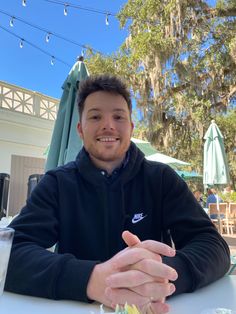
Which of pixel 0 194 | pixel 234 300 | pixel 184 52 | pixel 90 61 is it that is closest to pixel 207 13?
pixel 184 52

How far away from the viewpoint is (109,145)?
1483mm

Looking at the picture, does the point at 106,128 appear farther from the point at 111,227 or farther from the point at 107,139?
the point at 111,227

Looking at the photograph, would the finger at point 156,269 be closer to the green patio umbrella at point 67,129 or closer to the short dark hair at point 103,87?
the short dark hair at point 103,87

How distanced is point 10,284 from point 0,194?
348 cm

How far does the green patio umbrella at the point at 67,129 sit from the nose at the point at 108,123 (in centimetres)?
126

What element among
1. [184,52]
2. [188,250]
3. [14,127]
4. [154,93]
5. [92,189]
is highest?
[184,52]

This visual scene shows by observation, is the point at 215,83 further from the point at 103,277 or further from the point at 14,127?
the point at 103,277

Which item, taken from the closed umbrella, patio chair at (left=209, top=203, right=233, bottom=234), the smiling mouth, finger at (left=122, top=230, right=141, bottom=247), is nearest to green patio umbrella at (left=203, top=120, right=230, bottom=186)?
the closed umbrella

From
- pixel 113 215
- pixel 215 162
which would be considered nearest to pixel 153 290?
pixel 113 215

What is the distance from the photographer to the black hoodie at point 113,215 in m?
1.12

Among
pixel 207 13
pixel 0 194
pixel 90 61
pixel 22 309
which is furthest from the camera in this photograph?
pixel 90 61

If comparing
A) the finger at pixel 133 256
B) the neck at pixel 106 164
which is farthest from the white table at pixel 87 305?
the neck at pixel 106 164

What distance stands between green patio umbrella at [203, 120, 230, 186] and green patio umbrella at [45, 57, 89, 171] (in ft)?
13.6

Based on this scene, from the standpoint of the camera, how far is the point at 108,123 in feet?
4.94
